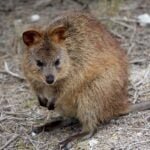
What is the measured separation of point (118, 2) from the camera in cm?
823

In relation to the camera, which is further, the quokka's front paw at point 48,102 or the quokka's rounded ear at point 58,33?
the quokka's front paw at point 48,102

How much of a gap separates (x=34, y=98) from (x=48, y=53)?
120 cm

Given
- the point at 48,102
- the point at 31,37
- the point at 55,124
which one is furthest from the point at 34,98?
the point at 31,37

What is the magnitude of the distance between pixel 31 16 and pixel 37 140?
328 cm

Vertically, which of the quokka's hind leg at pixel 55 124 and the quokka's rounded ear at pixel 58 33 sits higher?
the quokka's rounded ear at pixel 58 33

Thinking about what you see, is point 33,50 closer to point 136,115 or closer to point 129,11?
point 136,115

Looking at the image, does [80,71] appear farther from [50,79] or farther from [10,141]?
[10,141]

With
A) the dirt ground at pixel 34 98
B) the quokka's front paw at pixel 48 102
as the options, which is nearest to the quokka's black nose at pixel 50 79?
the quokka's front paw at pixel 48 102

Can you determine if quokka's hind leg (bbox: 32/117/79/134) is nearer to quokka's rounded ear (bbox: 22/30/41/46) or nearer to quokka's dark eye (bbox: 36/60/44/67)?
quokka's dark eye (bbox: 36/60/44/67)

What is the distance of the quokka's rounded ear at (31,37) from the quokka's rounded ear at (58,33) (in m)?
0.13

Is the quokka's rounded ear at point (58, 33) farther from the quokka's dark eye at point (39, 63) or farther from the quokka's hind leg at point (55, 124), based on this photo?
the quokka's hind leg at point (55, 124)

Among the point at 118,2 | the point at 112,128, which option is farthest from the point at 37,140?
the point at 118,2

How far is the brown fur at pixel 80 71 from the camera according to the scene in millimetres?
5383

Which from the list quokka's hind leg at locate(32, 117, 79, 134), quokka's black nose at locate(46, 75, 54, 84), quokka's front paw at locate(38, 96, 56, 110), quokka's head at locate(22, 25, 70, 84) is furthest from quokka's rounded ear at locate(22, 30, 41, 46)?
quokka's hind leg at locate(32, 117, 79, 134)
